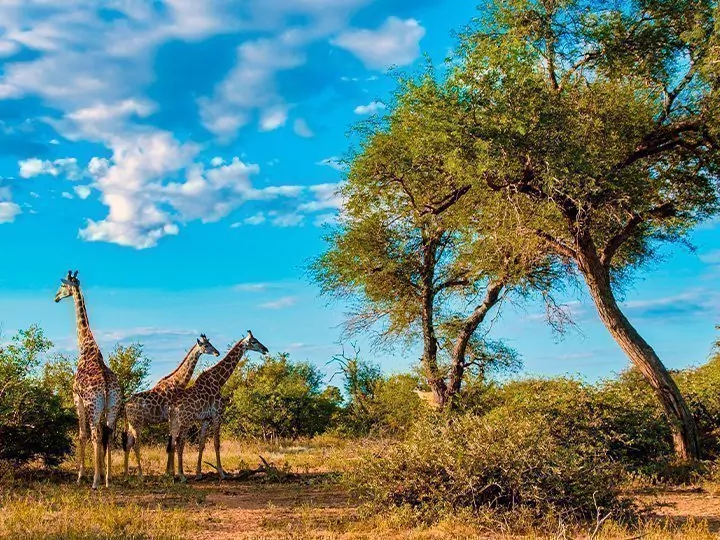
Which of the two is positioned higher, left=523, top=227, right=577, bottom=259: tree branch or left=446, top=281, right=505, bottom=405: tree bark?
left=523, top=227, right=577, bottom=259: tree branch

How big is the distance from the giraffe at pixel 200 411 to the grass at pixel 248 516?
36.0 inches

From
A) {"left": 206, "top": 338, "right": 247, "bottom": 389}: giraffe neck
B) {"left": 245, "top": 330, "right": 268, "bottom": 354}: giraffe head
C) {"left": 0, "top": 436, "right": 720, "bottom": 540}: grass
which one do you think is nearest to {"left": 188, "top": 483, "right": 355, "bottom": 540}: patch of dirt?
{"left": 0, "top": 436, "right": 720, "bottom": 540}: grass

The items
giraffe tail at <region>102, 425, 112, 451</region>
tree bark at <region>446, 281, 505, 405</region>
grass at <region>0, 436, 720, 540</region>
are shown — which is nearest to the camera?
grass at <region>0, 436, 720, 540</region>

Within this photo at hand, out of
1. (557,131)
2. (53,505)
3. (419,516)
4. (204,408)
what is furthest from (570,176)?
(53,505)

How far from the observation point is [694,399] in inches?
722

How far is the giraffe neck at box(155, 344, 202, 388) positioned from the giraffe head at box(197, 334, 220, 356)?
9cm

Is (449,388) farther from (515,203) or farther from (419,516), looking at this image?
(419,516)

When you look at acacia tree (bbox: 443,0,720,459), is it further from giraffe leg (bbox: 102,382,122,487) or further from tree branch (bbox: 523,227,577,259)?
giraffe leg (bbox: 102,382,122,487)

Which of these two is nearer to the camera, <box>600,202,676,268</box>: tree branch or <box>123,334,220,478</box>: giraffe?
<box>123,334,220,478</box>: giraffe

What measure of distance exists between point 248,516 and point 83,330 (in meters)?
7.20

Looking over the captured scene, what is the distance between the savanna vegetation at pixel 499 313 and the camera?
33.4 ft

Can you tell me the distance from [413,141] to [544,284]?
8478mm

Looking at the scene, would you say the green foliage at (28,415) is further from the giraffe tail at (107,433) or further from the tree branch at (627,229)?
the tree branch at (627,229)

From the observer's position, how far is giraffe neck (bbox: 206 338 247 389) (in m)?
16.9
